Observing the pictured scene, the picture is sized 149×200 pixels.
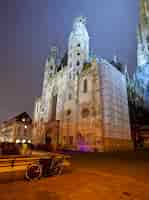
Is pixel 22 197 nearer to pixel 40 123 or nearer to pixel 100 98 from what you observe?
pixel 100 98

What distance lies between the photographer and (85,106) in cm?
3216

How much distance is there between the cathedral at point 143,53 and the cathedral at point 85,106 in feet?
80.8

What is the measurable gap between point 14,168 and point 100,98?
23.9 metres

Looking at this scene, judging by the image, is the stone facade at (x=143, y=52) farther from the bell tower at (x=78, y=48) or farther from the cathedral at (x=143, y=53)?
the bell tower at (x=78, y=48)

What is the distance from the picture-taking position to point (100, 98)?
2983 centimetres

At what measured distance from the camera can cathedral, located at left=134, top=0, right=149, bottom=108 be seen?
2315 inches

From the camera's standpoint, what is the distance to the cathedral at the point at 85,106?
95.6ft

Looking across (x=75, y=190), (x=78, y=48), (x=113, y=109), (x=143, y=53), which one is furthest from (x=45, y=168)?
(x=143, y=53)

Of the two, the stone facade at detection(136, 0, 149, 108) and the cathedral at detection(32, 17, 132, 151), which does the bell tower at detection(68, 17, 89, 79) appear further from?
the stone facade at detection(136, 0, 149, 108)

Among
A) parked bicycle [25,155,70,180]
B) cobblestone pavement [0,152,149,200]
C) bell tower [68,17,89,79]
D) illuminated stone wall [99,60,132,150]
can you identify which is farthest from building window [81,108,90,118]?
cobblestone pavement [0,152,149,200]

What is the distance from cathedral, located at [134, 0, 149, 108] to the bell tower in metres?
28.8

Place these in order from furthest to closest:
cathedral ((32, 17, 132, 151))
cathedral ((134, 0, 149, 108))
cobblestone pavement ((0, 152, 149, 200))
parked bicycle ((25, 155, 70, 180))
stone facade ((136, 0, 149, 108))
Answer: stone facade ((136, 0, 149, 108))
cathedral ((134, 0, 149, 108))
cathedral ((32, 17, 132, 151))
parked bicycle ((25, 155, 70, 180))
cobblestone pavement ((0, 152, 149, 200))

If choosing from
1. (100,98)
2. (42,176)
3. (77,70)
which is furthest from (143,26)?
(42,176)

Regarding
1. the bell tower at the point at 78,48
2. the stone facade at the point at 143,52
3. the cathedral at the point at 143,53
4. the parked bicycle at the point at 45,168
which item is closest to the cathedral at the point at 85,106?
the bell tower at the point at 78,48
